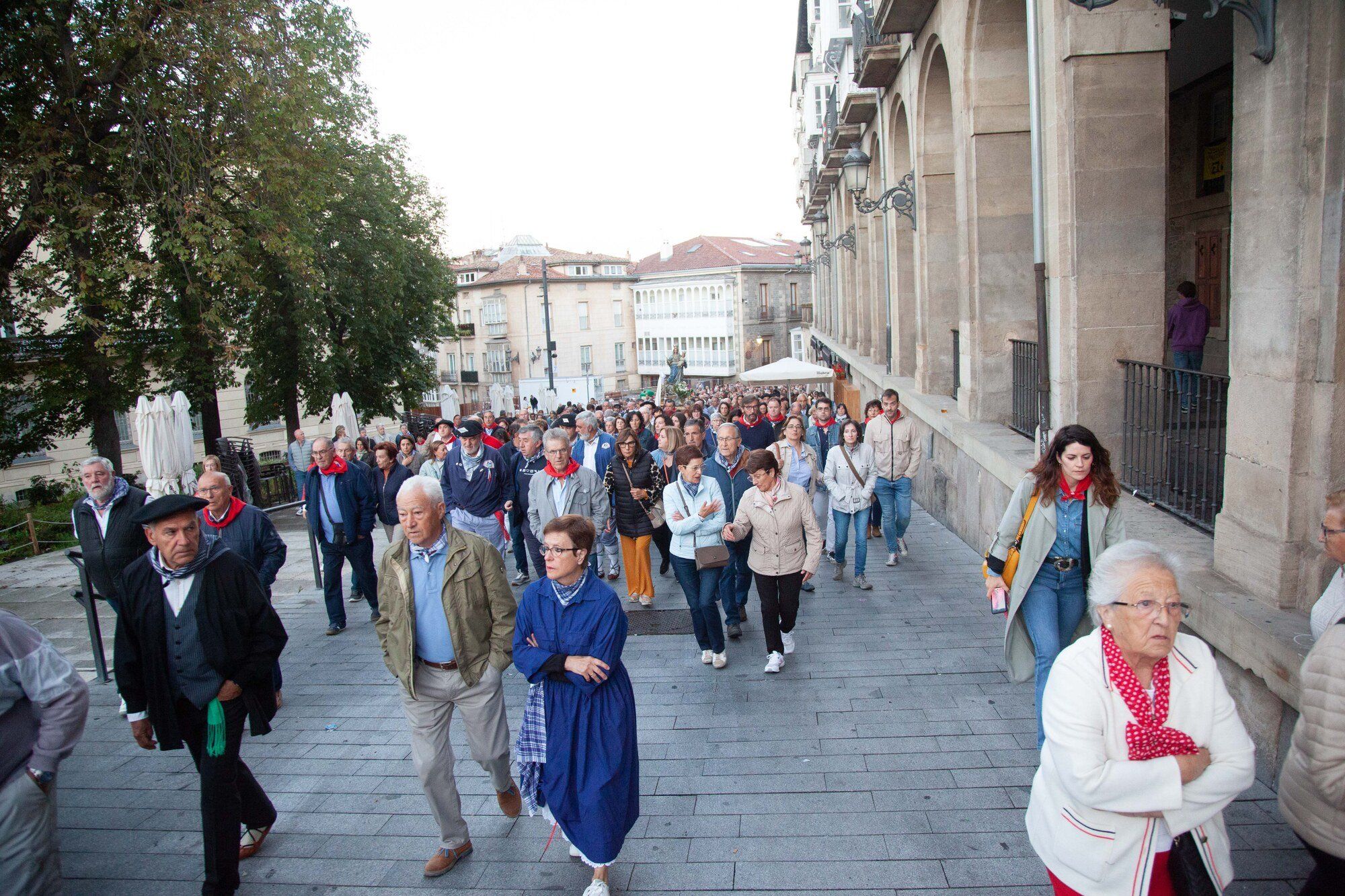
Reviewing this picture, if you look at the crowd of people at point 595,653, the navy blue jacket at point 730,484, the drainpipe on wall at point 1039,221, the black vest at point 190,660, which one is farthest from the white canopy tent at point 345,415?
the black vest at point 190,660

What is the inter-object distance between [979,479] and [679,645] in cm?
455

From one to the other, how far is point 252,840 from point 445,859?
1.12m

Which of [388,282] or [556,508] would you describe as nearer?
[556,508]

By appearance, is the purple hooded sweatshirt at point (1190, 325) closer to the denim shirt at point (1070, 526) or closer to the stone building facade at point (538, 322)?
the denim shirt at point (1070, 526)

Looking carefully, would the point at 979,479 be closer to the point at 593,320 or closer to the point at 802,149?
the point at 802,149

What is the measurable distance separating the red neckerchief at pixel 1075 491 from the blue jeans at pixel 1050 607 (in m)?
0.37

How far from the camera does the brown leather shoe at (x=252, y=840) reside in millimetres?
4625

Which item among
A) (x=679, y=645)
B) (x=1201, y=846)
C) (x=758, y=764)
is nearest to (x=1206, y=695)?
(x=1201, y=846)

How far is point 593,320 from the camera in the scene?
77.2 metres

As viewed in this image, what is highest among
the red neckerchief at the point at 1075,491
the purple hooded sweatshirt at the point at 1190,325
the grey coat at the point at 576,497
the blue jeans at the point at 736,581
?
the purple hooded sweatshirt at the point at 1190,325

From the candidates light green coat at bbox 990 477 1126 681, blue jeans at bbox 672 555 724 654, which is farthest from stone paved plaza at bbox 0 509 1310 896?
light green coat at bbox 990 477 1126 681

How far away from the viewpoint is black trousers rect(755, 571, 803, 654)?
6.56m

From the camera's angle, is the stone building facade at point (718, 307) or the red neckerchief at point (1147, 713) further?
the stone building facade at point (718, 307)

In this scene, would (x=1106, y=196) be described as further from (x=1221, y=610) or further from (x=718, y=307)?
(x=718, y=307)
